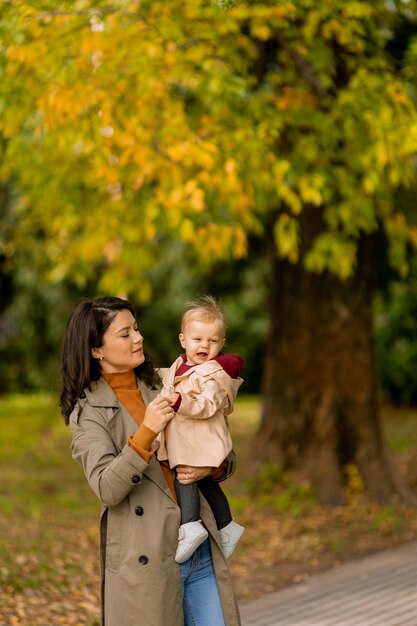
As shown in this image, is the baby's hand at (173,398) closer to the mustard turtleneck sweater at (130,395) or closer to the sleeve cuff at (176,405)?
the sleeve cuff at (176,405)

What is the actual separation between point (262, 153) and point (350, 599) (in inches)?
126


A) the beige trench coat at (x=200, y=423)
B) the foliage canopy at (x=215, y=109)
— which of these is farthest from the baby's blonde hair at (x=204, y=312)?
the foliage canopy at (x=215, y=109)

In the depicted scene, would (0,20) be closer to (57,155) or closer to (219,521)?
(57,155)

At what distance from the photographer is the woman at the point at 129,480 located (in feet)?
11.1

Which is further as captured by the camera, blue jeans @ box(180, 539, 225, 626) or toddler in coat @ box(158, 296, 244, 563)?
blue jeans @ box(180, 539, 225, 626)

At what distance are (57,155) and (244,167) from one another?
2.35 metres

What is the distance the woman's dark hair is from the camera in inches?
141

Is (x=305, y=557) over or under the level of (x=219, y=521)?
under

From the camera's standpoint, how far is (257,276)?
757 inches

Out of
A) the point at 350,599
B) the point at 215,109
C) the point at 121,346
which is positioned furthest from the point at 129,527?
the point at 215,109

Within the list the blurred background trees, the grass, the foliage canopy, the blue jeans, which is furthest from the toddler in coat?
the foliage canopy

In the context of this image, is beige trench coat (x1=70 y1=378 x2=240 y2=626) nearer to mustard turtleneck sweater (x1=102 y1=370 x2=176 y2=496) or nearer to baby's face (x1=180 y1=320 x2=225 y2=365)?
mustard turtleneck sweater (x1=102 y1=370 x2=176 y2=496)

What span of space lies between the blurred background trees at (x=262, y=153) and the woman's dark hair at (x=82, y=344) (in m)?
0.30

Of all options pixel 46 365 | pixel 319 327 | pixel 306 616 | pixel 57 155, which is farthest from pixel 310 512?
pixel 46 365
